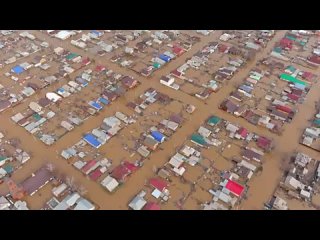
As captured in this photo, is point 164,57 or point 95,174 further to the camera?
point 164,57

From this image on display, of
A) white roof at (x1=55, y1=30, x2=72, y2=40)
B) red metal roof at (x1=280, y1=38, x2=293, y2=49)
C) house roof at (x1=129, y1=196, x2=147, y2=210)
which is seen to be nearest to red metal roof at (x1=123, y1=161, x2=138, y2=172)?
house roof at (x1=129, y1=196, x2=147, y2=210)

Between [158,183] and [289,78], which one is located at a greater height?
[289,78]

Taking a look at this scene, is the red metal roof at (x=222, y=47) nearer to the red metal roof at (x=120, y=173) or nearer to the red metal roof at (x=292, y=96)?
the red metal roof at (x=292, y=96)

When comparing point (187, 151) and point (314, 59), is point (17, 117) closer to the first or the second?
point (187, 151)

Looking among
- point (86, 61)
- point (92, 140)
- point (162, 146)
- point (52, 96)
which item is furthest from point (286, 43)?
point (52, 96)

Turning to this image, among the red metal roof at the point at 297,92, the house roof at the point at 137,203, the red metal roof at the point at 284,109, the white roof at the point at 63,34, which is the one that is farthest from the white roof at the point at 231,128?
the white roof at the point at 63,34

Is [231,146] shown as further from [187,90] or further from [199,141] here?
[187,90]

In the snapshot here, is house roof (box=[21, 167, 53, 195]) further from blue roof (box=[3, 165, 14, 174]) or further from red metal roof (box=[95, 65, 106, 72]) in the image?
red metal roof (box=[95, 65, 106, 72])

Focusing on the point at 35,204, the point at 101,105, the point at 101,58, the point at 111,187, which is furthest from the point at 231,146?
the point at 101,58

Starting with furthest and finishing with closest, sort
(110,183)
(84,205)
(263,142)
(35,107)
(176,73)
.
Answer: (176,73) → (35,107) → (263,142) → (110,183) → (84,205)
